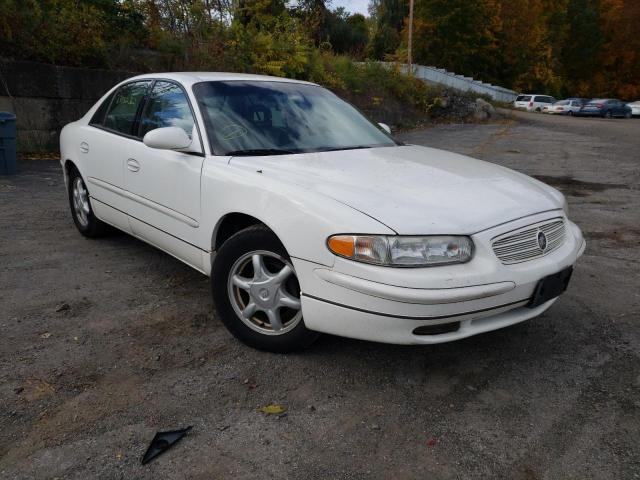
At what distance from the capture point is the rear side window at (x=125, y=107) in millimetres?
4164

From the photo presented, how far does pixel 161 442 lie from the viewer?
2.26 metres

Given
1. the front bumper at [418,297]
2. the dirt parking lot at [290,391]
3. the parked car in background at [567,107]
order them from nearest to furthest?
the dirt parking lot at [290,391] < the front bumper at [418,297] < the parked car in background at [567,107]

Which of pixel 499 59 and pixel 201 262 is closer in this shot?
pixel 201 262

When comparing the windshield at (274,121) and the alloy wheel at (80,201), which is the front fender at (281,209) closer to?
the windshield at (274,121)

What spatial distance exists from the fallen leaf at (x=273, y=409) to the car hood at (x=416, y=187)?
0.99 m

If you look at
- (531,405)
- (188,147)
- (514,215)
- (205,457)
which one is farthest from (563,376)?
(188,147)

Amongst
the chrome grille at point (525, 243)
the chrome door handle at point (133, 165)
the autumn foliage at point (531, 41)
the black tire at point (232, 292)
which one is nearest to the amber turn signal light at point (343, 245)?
the black tire at point (232, 292)

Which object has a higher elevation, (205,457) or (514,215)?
(514,215)

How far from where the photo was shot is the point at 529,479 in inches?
82.3

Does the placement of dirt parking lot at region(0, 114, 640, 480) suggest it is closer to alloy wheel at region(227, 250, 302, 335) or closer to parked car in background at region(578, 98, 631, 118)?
alloy wheel at region(227, 250, 302, 335)

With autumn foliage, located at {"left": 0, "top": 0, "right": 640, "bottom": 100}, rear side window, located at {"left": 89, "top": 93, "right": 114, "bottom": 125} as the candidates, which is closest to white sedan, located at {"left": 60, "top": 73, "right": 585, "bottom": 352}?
rear side window, located at {"left": 89, "top": 93, "right": 114, "bottom": 125}

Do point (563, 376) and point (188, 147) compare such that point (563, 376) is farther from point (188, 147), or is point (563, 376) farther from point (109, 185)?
point (109, 185)

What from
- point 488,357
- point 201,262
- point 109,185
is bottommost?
point 488,357

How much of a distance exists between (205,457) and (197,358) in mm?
828
